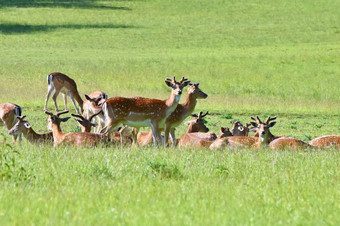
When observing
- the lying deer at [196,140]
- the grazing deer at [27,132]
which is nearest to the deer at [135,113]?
the lying deer at [196,140]

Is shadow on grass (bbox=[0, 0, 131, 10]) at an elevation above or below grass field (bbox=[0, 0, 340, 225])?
above

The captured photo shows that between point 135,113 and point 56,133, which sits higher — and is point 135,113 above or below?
above

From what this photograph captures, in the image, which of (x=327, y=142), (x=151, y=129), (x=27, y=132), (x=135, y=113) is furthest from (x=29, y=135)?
(x=327, y=142)

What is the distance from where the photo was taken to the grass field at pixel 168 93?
7398 millimetres

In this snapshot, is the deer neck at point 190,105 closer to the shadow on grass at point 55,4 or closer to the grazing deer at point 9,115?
the grazing deer at point 9,115

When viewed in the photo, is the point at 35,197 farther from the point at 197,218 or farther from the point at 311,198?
the point at 311,198

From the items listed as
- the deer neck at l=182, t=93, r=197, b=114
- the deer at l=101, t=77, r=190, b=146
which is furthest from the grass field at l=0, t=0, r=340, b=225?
the deer neck at l=182, t=93, r=197, b=114

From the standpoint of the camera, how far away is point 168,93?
29.1 metres

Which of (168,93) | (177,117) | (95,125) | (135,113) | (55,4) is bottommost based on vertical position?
(168,93)

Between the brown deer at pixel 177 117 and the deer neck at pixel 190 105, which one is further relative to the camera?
the deer neck at pixel 190 105

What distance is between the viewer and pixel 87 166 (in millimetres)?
9523

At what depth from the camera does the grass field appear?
7.40 meters

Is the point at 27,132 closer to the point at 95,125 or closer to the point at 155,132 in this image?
the point at 95,125

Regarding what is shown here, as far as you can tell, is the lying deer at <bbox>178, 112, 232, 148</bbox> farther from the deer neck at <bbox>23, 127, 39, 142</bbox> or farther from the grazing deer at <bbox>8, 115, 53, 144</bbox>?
the deer neck at <bbox>23, 127, 39, 142</bbox>
